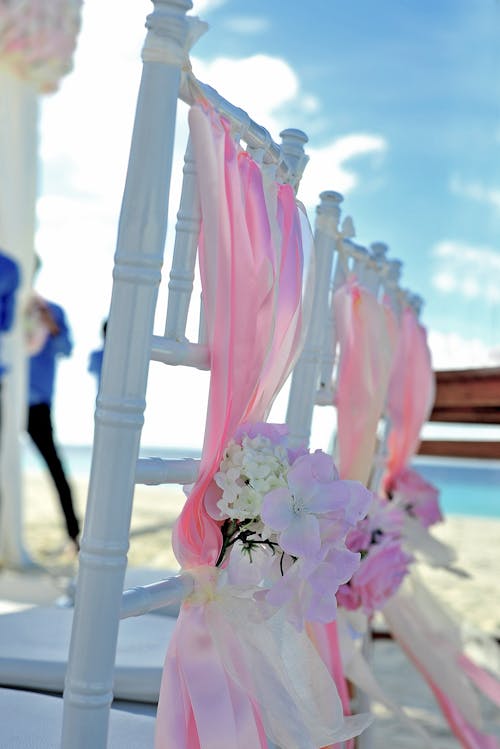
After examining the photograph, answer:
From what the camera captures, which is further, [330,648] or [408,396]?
[408,396]

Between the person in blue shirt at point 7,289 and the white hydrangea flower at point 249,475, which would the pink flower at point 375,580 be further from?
the person in blue shirt at point 7,289

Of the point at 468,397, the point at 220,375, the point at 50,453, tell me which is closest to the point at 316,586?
the point at 220,375

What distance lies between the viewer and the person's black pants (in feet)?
12.2

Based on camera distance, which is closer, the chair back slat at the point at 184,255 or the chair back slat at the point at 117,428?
the chair back slat at the point at 117,428

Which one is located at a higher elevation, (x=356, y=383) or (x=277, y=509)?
(x=356, y=383)

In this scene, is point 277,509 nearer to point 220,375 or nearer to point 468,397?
point 220,375

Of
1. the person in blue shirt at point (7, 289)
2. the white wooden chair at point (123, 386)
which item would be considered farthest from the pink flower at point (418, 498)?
the person in blue shirt at point (7, 289)

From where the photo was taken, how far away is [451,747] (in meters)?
1.92

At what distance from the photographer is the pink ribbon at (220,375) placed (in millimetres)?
738

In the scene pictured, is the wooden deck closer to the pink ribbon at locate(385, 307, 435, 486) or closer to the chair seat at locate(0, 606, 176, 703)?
the pink ribbon at locate(385, 307, 435, 486)

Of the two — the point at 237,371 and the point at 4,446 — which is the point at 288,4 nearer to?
the point at 4,446

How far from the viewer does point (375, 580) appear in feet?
4.12

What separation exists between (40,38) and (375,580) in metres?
3.08

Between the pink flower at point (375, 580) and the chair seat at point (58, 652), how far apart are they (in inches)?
9.3
